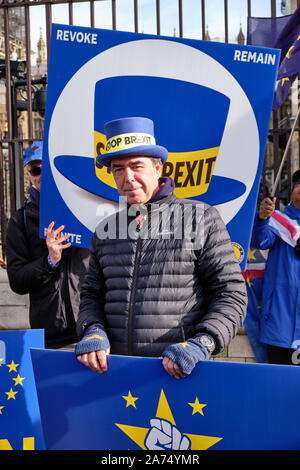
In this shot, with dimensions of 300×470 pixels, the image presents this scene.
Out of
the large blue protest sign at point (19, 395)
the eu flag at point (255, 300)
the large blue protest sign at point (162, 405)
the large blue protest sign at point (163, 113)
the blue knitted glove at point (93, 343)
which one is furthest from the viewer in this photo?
the eu flag at point (255, 300)

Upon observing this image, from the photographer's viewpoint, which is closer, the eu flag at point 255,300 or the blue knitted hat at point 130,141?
the blue knitted hat at point 130,141

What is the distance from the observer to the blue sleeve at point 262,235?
3398 mm

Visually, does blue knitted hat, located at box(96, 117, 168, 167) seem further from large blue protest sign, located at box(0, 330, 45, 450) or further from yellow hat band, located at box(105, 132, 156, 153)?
large blue protest sign, located at box(0, 330, 45, 450)

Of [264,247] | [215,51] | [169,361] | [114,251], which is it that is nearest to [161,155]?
[114,251]

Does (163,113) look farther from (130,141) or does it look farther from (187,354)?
(187,354)

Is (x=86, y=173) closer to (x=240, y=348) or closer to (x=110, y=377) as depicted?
(x=110, y=377)

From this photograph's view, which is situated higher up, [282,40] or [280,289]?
[282,40]

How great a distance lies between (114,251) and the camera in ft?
7.25

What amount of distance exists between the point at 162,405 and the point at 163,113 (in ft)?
5.19

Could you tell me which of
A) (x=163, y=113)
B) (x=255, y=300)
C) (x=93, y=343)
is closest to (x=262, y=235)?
(x=255, y=300)

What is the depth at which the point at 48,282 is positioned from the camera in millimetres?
3066

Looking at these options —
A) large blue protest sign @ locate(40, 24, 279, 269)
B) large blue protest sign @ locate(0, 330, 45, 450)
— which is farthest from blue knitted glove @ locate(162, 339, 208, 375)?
large blue protest sign @ locate(0, 330, 45, 450)

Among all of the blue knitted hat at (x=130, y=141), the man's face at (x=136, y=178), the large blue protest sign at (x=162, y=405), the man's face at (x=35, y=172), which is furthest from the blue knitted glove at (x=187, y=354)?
the man's face at (x=35, y=172)

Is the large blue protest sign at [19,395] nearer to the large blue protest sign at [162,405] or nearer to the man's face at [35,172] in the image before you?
the large blue protest sign at [162,405]
